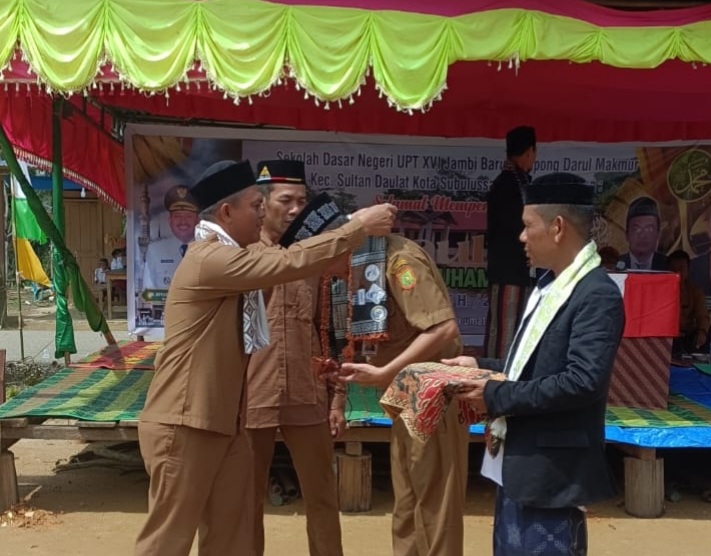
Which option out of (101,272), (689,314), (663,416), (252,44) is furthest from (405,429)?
(101,272)

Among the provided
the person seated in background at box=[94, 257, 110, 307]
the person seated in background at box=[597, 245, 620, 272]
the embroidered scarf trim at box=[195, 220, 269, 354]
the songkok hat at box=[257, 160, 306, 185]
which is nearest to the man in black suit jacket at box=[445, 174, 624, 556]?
the embroidered scarf trim at box=[195, 220, 269, 354]

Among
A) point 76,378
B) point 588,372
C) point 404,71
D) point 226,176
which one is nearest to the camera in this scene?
point 588,372

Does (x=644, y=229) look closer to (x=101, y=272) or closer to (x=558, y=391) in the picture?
(x=558, y=391)

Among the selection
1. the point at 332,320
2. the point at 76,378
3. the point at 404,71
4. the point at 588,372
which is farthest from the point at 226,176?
A: the point at 76,378

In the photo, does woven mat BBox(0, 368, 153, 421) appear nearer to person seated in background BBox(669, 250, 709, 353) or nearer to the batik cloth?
the batik cloth

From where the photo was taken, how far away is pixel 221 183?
9.03 feet

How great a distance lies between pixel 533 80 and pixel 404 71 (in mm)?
2126

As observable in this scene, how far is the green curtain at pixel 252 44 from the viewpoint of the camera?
163 inches

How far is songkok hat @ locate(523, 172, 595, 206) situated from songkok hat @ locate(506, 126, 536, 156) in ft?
9.73

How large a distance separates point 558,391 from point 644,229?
18.7 feet

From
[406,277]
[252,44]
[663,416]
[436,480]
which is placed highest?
[252,44]

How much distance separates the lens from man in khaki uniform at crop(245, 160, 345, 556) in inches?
131

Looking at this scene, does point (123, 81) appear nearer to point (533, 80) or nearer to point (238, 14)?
point (238, 14)

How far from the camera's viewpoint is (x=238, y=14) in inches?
166
